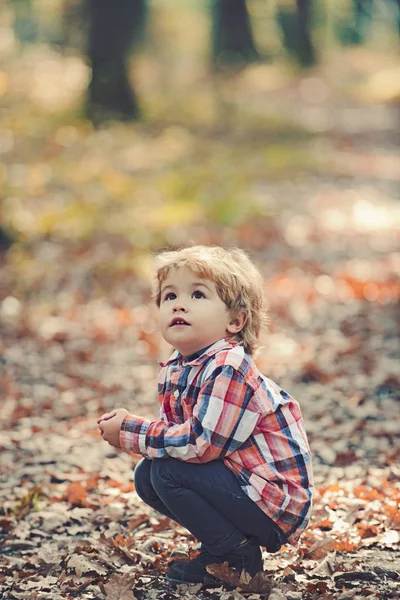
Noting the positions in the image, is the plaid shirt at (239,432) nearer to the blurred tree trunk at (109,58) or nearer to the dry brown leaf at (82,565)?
the dry brown leaf at (82,565)

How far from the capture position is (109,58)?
1794 cm

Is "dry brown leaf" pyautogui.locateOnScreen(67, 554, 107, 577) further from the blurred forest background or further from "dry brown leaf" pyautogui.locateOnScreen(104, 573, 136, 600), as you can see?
"dry brown leaf" pyautogui.locateOnScreen(104, 573, 136, 600)

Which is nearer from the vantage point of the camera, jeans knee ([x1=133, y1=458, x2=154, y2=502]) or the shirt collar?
the shirt collar

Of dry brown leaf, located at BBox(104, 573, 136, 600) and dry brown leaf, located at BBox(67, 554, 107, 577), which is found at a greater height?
dry brown leaf, located at BBox(104, 573, 136, 600)

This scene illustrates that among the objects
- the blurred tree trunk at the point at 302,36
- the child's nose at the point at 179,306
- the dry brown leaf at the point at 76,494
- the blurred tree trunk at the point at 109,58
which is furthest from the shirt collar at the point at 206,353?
the blurred tree trunk at the point at 302,36

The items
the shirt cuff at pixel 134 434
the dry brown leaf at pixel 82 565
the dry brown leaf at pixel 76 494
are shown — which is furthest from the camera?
the dry brown leaf at pixel 76 494

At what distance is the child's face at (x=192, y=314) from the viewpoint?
3232 mm

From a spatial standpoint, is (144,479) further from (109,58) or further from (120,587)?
(109,58)

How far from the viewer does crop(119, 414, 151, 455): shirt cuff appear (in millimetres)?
3211

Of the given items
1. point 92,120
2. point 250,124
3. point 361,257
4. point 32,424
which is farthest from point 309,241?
point 250,124

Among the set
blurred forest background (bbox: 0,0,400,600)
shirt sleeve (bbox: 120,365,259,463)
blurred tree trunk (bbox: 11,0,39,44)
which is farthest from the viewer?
blurred tree trunk (bbox: 11,0,39,44)

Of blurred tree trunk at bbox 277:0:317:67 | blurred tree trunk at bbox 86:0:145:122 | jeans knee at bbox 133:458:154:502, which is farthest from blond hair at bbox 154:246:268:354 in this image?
blurred tree trunk at bbox 277:0:317:67

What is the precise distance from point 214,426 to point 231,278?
0.58 meters

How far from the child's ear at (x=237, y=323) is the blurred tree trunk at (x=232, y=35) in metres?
27.8
